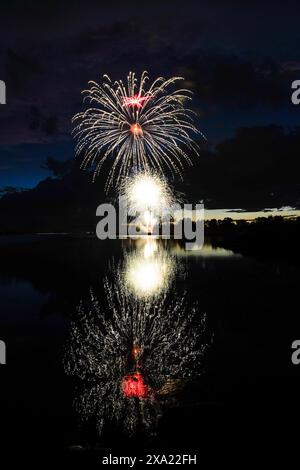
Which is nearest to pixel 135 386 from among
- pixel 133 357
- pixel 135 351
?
pixel 133 357

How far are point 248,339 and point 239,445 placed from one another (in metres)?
14.7

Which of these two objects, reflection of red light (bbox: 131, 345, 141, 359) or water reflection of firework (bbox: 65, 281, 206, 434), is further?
reflection of red light (bbox: 131, 345, 141, 359)

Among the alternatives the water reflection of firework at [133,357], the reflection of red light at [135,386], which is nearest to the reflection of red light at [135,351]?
the water reflection of firework at [133,357]

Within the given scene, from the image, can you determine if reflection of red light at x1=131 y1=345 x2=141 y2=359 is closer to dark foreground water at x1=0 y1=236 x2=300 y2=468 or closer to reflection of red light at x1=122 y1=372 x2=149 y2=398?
dark foreground water at x1=0 y1=236 x2=300 y2=468

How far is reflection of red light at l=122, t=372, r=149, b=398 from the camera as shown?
17.8 metres

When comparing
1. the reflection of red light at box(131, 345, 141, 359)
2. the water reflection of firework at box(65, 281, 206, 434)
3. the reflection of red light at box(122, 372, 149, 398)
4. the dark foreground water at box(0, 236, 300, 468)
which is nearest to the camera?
the dark foreground water at box(0, 236, 300, 468)

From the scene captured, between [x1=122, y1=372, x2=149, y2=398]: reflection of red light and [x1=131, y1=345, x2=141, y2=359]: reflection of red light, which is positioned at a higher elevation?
[x1=131, y1=345, x2=141, y2=359]: reflection of red light

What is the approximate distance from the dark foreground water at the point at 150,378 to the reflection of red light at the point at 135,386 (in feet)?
0.34

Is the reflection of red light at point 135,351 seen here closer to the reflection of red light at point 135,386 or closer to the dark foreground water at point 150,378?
the dark foreground water at point 150,378

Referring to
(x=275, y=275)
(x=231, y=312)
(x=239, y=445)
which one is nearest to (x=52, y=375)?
(x=239, y=445)

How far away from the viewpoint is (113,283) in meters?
59.2

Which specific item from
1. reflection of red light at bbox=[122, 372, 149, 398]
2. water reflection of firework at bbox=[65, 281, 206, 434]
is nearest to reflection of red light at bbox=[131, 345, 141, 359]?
water reflection of firework at bbox=[65, 281, 206, 434]

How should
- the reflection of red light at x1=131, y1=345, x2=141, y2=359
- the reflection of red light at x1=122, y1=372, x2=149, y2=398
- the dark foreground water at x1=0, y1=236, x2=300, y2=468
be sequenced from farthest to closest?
the reflection of red light at x1=131, y1=345, x2=141, y2=359 → the reflection of red light at x1=122, y1=372, x2=149, y2=398 → the dark foreground water at x1=0, y1=236, x2=300, y2=468
